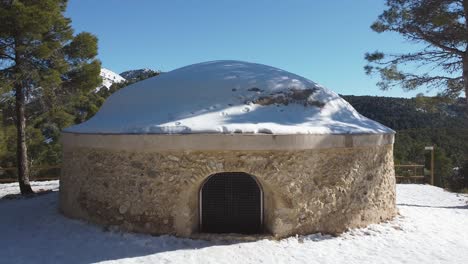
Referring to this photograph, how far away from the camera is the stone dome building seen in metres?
6.59

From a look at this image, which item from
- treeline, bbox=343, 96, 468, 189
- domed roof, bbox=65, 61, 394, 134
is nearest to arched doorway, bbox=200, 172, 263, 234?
domed roof, bbox=65, 61, 394, 134

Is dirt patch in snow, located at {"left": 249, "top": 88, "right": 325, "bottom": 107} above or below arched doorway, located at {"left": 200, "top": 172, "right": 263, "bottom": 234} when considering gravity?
above

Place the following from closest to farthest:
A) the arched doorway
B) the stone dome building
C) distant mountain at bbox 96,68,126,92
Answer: the stone dome building
the arched doorway
distant mountain at bbox 96,68,126,92

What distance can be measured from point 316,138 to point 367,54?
6588mm

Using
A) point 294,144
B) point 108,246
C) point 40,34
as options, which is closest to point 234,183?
point 294,144

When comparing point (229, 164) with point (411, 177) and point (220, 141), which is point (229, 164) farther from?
point (411, 177)

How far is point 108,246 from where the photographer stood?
6277 millimetres

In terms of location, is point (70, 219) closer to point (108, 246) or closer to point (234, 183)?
point (108, 246)

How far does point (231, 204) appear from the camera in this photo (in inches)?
284

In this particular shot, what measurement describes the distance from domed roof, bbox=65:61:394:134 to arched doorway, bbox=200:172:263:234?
1077 millimetres

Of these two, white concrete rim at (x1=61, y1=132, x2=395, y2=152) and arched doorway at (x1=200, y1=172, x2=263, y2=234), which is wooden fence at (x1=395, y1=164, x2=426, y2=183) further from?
arched doorway at (x1=200, y1=172, x2=263, y2=234)

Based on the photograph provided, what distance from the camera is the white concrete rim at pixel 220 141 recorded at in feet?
21.3

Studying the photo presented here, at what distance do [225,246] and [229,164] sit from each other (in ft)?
4.20

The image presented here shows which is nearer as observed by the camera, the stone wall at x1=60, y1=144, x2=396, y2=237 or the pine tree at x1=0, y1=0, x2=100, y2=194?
the stone wall at x1=60, y1=144, x2=396, y2=237
